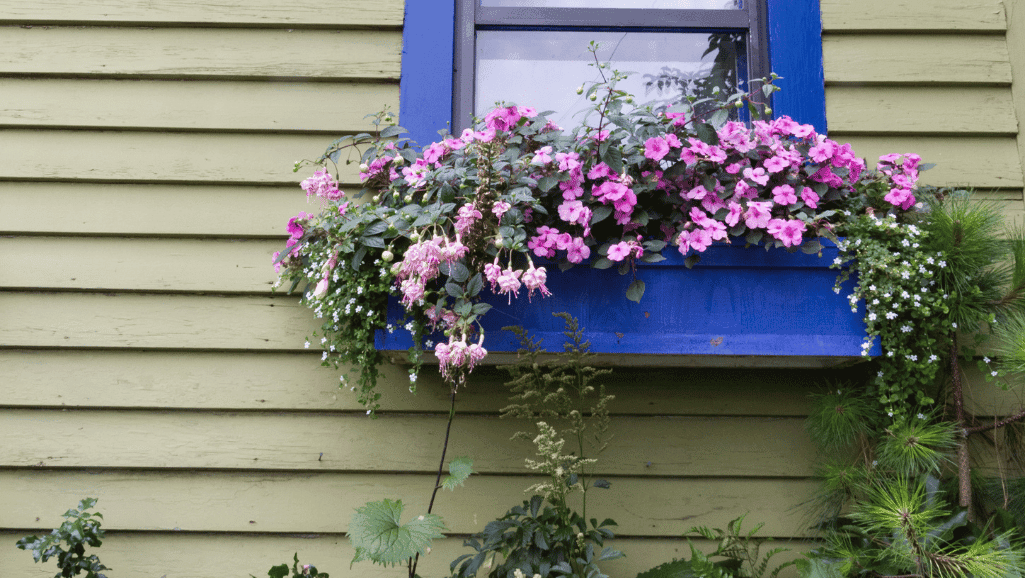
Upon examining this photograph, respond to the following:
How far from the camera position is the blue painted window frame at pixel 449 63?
1.60 m

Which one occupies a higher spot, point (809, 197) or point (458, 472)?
point (809, 197)

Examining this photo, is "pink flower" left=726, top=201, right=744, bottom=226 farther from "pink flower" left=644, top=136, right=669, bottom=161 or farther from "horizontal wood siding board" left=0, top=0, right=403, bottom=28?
"horizontal wood siding board" left=0, top=0, right=403, bottom=28

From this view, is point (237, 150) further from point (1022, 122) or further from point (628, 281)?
point (1022, 122)

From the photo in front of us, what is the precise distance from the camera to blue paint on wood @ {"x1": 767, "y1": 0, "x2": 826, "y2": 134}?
161 cm

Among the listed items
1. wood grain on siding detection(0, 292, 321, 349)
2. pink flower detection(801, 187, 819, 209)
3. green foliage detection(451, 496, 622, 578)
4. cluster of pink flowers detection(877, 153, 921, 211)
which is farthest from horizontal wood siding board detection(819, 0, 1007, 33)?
wood grain on siding detection(0, 292, 321, 349)

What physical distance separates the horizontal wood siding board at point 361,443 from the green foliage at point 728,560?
15 cm

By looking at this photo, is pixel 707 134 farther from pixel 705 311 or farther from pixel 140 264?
pixel 140 264

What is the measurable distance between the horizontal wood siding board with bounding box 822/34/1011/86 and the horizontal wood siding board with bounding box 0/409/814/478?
0.94 m

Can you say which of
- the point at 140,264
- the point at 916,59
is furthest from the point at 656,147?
the point at 140,264

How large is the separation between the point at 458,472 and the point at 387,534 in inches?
7.3

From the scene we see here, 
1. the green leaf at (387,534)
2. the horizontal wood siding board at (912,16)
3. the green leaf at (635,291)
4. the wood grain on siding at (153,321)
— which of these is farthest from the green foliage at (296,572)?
the horizontal wood siding board at (912,16)

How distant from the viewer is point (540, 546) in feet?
4.22

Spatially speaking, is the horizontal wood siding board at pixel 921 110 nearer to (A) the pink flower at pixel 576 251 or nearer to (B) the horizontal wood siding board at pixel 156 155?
(A) the pink flower at pixel 576 251

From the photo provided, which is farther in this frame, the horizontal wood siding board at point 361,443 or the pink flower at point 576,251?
the horizontal wood siding board at point 361,443
